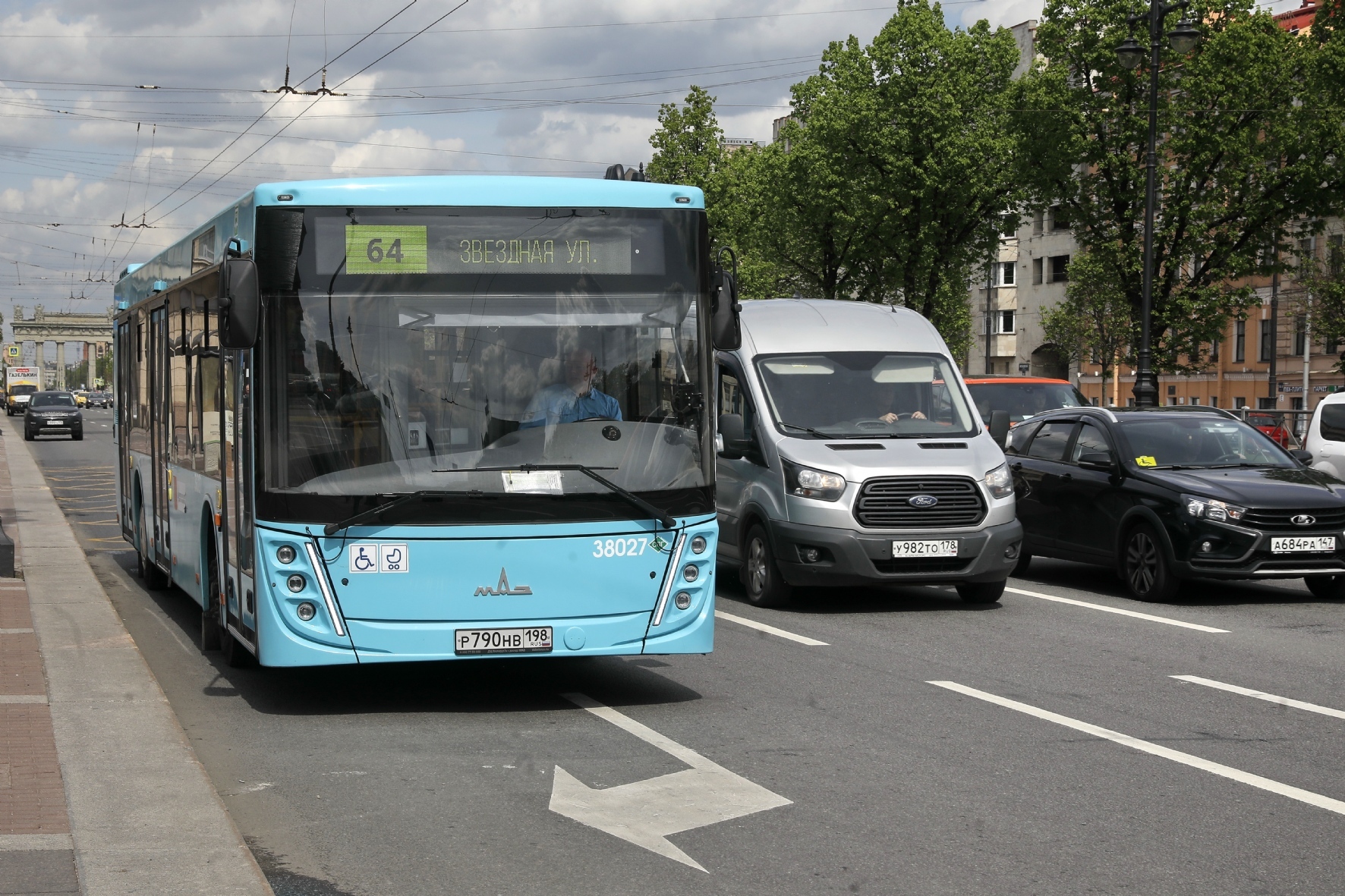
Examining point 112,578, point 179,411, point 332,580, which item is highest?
point 179,411

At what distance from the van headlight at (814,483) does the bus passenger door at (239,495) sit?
486 cm

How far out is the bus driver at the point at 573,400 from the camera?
8.42 m

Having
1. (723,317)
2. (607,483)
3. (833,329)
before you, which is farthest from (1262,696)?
(833,329)

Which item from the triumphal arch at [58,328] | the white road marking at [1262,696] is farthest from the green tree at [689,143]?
the triumphal arch at [58,328]

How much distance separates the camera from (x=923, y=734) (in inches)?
317

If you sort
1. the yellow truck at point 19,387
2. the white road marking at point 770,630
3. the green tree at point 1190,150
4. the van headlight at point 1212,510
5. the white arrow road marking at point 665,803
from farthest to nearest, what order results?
the yellow truck at point 19,387 → the green tree at point 1190,150 → the van headlight at point 1212,510 → the white road marking at point 770,630 → the white arrow road marking at point 665,803

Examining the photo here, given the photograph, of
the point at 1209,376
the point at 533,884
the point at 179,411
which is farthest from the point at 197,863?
the point at 1209,376

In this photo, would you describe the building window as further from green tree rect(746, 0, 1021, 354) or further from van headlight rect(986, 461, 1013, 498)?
van headlight rect(986, 461, 1013, 498)

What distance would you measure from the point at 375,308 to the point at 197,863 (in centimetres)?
344

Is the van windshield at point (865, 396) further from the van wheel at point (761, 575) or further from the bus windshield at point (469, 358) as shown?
the bus windshield at point (469, 358)

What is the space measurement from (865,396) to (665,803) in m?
7.74

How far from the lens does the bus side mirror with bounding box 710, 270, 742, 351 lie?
8.98 meters

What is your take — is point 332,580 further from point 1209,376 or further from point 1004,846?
point 1209,376

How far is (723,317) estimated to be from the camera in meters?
9.02
